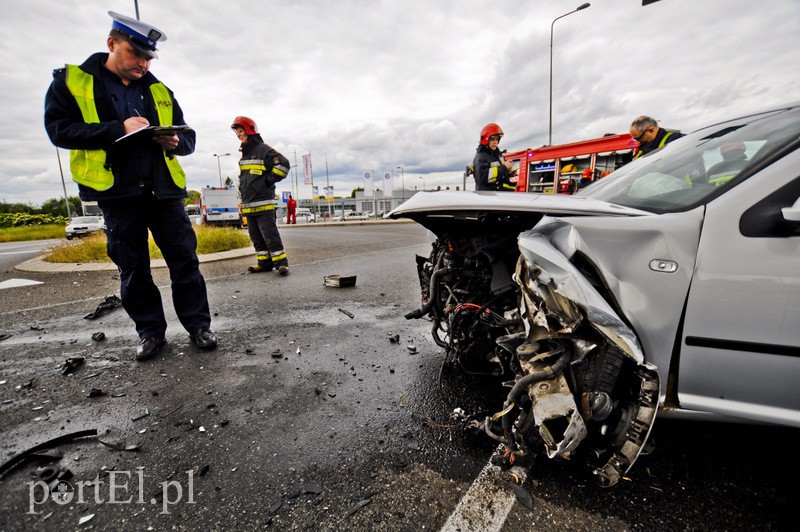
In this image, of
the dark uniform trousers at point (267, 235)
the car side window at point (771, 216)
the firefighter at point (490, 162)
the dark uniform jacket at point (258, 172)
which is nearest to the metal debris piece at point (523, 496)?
the car side window at point (771, 216)

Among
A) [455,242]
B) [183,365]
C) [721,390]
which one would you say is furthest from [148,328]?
[721,390]

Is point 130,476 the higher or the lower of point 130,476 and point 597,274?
the lower

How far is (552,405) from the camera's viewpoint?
4.43 feet

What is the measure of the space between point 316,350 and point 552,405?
1890 millimetres

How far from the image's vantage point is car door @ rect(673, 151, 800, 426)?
46.9 inches

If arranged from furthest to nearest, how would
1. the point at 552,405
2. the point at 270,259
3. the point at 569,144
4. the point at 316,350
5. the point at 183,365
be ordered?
1. the point at 569,144
2. the point at 270,259
3. the point at 316,350
4. the point at 183,365
5. the point at 552,405

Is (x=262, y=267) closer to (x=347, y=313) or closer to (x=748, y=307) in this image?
(x=347, y=313)

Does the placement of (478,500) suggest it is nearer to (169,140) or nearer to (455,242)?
(455,242)

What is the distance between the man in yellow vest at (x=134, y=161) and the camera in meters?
2.29

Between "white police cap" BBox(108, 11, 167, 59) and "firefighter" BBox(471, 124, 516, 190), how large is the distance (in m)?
4.17

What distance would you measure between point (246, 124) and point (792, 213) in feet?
19.3

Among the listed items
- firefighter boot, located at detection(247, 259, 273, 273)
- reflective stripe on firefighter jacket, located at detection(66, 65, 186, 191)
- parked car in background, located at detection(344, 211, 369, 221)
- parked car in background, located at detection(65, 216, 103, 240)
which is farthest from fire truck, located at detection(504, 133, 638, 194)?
parked car in background, located at detection(344, 211, 369, 221)

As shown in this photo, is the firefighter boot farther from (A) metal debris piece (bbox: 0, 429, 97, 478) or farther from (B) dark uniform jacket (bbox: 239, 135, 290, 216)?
(A) metal debris piece (bbox: 0, 429, 97, 478)

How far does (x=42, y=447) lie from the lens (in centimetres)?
160
